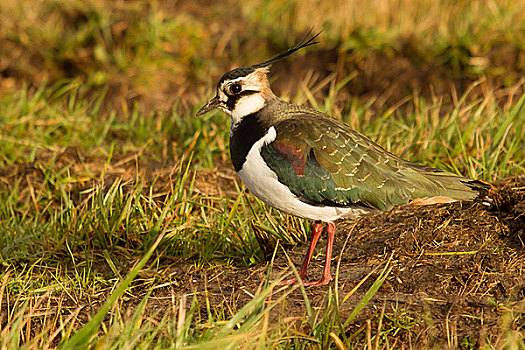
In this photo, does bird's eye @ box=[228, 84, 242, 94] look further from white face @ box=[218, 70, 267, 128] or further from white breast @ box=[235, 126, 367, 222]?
white breast @ box=[235, 126, 367, 222]

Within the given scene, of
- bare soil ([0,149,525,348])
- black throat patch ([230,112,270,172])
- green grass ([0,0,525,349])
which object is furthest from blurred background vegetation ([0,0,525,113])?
black throat patch ([230,112,270,172])

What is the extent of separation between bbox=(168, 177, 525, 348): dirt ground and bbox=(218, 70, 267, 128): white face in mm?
852

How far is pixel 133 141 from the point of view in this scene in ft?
20.7

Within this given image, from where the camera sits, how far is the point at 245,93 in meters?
3.98

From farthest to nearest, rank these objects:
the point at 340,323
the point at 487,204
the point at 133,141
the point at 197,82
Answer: the point at 197,82, the point at 133,141, the point at 487,204, the point at 340,323

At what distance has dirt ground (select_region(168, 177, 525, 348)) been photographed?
331 cm

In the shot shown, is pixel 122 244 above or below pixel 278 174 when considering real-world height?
below

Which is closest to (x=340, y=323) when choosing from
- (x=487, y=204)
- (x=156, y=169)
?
(x=487, y=204)

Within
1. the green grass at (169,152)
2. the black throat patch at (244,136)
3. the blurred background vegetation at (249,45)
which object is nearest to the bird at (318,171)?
the black throat patch at (244,136)

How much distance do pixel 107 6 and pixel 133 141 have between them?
8.95ft

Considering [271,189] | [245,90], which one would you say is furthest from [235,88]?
[271,189]

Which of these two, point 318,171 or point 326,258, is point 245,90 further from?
point 326,258

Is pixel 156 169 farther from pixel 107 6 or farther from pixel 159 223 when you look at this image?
pixel 107 6

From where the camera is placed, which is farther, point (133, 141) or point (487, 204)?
point (133, 141)
